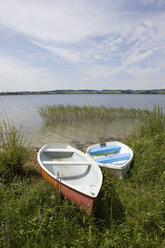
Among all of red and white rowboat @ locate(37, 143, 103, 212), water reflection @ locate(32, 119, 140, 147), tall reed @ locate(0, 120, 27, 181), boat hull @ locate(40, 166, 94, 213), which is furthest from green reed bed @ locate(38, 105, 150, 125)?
boat hull @ locate(40, 166, 94, 213)

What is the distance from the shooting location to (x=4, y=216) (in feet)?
7.80

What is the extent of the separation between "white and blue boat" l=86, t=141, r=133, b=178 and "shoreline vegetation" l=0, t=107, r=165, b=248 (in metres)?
0.22

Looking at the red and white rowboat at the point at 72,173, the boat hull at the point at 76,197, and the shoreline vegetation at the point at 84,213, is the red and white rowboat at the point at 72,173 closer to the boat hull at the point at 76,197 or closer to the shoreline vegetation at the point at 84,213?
the boat hull at the point at 76,197

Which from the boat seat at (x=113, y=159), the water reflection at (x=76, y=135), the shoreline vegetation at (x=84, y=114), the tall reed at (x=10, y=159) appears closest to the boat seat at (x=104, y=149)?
the boat seat at (x=113, y=159)

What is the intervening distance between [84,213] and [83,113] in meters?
13.4

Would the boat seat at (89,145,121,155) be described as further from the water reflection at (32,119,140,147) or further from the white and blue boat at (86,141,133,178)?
the water reflection at (32,119,140,147)

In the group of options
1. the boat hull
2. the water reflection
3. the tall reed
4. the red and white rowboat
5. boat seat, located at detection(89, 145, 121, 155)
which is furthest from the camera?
the water reflection

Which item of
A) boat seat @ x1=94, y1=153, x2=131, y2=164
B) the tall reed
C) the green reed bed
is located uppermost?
the green reed bed

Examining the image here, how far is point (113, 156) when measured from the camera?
5.18 meters

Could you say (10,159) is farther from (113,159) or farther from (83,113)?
(83,113)

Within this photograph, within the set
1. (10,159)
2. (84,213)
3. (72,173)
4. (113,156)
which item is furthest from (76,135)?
(84,213)

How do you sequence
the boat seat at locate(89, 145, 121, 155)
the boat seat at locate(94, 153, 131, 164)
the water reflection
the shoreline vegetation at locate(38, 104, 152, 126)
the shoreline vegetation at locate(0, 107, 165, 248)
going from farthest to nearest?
the shoreline vegetation at locate(38, 104, 152, 126) < the water reflection < the boat seat at locate(89, 145, 121, 155) < the boat seat at locate(94, 153, 131, 164) < the shoreline vegetation at locate(0, 107, 165, 248)

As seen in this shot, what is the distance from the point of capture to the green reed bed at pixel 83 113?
15.1 meters

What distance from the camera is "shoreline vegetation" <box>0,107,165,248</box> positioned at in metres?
2.18
